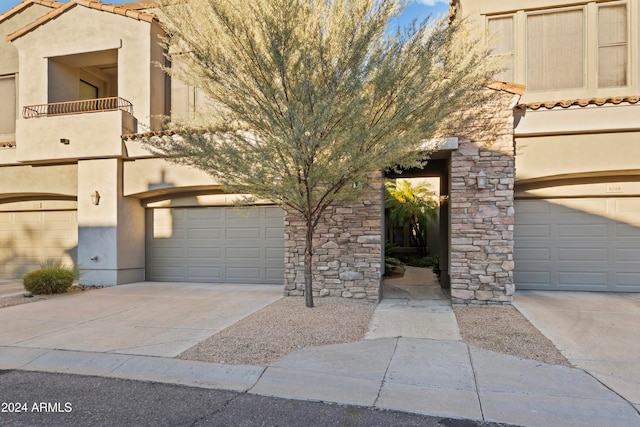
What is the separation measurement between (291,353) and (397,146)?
3.11 meters

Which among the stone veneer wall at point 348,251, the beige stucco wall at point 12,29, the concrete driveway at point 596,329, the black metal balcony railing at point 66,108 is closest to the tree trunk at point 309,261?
the stone veneer wall at point 348,251

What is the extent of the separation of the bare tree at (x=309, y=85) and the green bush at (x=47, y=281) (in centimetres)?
516

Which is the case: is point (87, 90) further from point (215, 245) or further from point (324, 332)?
point (324, 332)

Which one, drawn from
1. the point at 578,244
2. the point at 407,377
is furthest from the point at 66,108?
the point at 578,244

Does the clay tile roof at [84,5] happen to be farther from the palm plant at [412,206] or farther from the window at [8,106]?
the palm plant at [412,206]

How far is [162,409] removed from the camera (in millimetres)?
3668

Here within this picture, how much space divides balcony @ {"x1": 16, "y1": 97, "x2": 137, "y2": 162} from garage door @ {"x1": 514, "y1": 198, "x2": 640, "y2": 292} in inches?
396

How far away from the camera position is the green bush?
8930mm

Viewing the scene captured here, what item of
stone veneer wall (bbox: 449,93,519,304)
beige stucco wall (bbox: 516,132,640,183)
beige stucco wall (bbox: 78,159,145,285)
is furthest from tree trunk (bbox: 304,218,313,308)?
beige stucco wall (bbox: 78,159,145,285)

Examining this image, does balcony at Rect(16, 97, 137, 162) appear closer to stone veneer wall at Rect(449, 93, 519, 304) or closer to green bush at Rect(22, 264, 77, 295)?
green bush at Rect(22, 264, 77, 295)

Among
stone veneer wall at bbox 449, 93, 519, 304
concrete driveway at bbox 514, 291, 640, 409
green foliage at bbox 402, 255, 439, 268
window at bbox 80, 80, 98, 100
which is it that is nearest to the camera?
concrete driveway at bbox 514, 291, 640, 409

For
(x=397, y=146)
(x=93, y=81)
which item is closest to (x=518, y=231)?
(x=397, y=146)

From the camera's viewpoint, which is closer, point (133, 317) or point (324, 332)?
point (324, 332)

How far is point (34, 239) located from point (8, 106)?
164 inches
